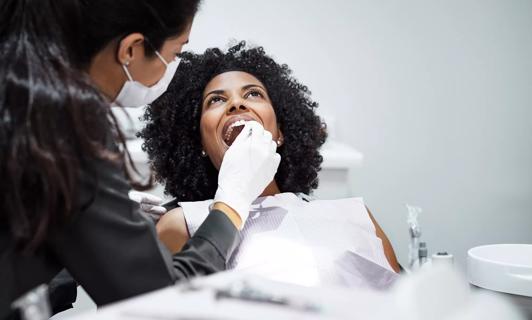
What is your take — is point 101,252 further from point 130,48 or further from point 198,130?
point 198,130

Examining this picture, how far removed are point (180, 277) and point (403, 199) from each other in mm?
1828

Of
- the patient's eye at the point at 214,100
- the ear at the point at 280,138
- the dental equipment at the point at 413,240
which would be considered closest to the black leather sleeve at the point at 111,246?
the dental equipment at the point at 413,240

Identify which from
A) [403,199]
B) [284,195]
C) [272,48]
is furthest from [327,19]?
[284,195]

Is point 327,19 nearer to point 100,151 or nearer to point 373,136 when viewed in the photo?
point 373,136

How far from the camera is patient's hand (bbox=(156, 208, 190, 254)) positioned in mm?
1743

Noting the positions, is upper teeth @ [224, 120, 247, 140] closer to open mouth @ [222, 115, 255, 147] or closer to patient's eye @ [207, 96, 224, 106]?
open mouth @ [222, 115, 255, 147]

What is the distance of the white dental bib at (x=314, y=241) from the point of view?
1.58 meters

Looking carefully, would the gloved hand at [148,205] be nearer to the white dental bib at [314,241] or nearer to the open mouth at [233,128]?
the white dental bib at [314,241]

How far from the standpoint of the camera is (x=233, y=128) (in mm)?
1926

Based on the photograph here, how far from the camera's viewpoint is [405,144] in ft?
8.97

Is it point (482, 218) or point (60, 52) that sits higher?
point (60, 52)

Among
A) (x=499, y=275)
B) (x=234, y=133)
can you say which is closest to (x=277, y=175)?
(x=234, y=133)

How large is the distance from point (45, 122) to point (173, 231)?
87cm

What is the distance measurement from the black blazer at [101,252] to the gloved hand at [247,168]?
0.44 meters
